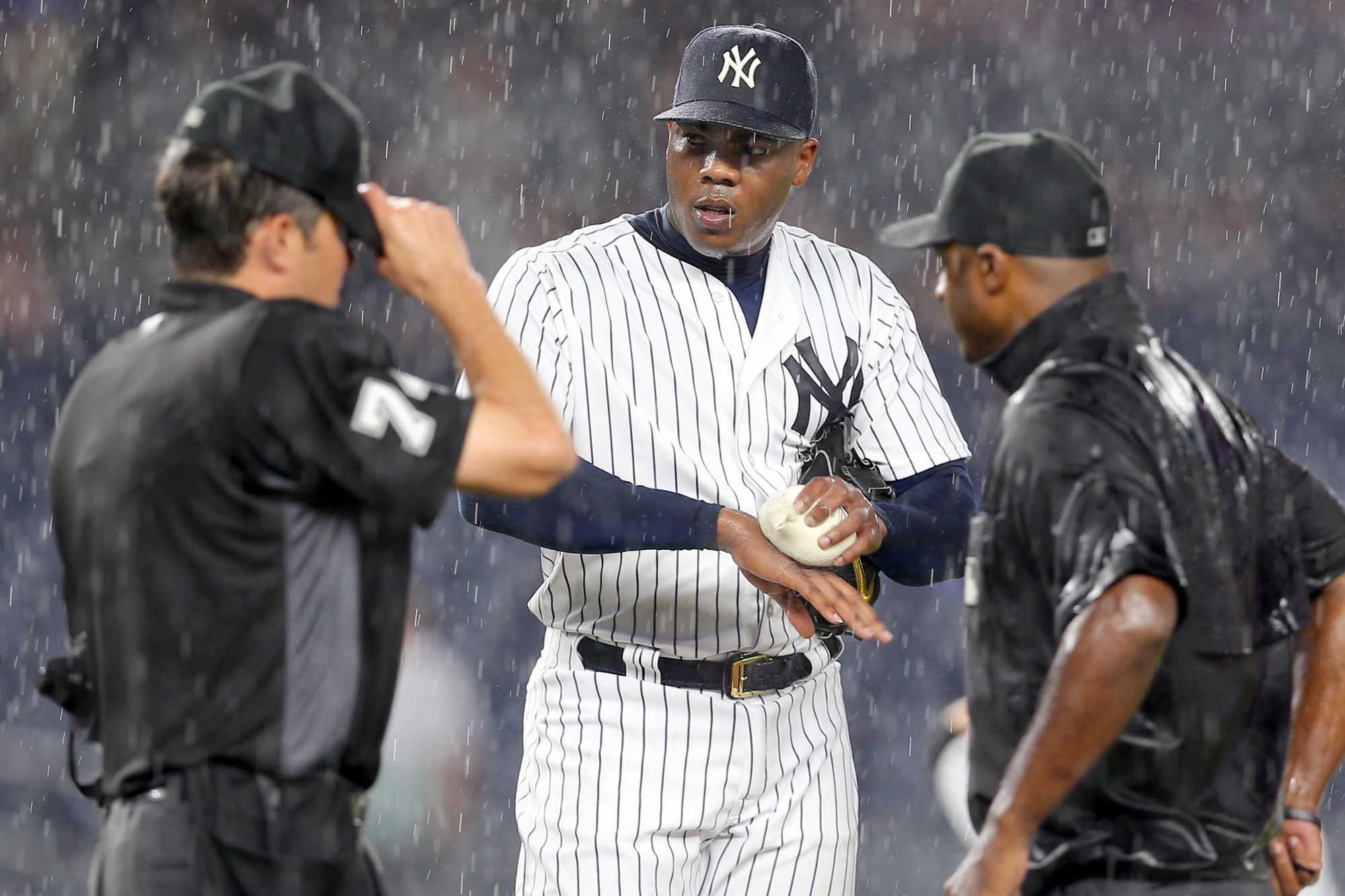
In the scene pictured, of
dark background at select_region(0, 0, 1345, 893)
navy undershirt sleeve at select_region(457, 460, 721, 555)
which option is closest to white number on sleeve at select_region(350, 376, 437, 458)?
navy undershirt sleeve at select_region(457, 460, 721, 555)

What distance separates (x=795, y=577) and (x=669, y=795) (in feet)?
1.65

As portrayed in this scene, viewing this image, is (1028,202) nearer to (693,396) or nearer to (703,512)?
(703,512)

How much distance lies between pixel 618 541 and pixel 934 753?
2.71ft

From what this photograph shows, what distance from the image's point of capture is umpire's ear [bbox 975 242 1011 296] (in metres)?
2.18

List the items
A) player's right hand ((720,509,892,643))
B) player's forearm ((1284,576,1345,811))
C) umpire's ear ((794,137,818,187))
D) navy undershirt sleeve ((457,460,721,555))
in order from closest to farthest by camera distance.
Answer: player's forearm ((1284,576,1345,811)) → player's right hand ((720,509,892,643)) → navy undershirt sleeve ((457,460,721,555)) → umpire's ear ((794,137,818,187))

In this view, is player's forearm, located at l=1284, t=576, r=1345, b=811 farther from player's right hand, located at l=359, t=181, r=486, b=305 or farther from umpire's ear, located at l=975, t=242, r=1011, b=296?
player's right hand, located at l=359, t=181, r=486, b=305

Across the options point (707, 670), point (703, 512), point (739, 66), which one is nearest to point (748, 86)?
point (739, 66)

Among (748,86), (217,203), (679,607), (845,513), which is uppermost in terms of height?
(748,86)

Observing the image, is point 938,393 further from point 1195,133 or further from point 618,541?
point 1195,133

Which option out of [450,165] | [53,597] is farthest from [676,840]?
[450,165]

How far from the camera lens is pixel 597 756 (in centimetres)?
302

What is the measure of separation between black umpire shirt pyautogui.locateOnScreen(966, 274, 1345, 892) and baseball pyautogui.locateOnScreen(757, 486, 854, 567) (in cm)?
65

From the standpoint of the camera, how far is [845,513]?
2.86m

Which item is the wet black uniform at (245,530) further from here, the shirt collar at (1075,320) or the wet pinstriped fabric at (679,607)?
the wet pinstriped fabric at (679,607)
